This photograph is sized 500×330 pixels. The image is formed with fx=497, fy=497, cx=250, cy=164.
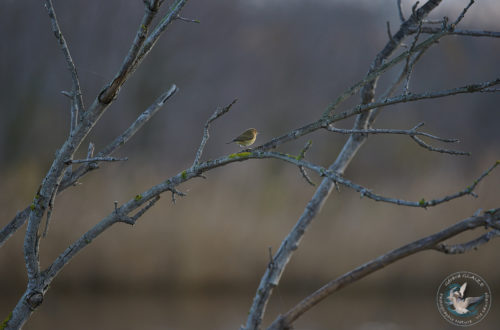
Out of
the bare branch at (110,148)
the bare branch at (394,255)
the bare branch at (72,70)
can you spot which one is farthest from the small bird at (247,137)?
the bare branch at (394,255)

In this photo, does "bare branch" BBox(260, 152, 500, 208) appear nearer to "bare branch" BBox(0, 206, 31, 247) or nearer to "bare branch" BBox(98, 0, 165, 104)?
"bare branch" BBox(98, 0, 165, 104)

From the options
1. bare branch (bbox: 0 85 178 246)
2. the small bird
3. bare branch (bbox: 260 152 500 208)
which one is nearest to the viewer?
bare branch (bbox: 260 152 500 208)

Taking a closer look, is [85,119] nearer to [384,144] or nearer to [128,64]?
[128,64]

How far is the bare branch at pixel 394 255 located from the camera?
64cm

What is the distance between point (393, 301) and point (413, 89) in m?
1.58

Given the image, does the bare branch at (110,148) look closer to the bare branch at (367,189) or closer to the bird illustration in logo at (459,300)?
the bare branch at (367,189)

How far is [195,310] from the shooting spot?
3049mm

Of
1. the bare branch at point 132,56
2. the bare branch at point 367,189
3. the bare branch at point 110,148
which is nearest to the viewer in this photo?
the bare branch at point 367,189

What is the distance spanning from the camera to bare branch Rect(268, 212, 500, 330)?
2.09 ft

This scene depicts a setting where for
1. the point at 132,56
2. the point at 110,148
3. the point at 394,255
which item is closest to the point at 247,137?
the point at 110,148

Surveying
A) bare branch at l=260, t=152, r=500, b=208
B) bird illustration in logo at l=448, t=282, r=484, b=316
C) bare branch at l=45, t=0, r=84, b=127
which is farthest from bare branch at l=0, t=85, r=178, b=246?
bird illustration in logo at l=448, t=282, r=484, b=316

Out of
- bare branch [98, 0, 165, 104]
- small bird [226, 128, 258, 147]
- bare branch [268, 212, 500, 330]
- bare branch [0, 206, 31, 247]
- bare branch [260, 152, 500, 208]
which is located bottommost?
bare branch [268, 212, 500, 330]

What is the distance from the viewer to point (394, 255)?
2.21 ft

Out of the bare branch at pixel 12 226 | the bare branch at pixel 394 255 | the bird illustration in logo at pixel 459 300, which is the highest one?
the bird illustration in logo at pixel 459 300
